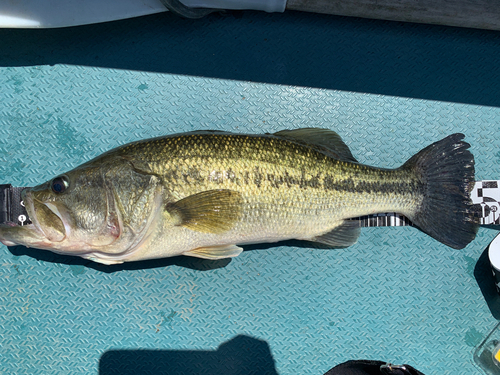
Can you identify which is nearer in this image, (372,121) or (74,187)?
(74,187)

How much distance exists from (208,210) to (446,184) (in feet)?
4.77

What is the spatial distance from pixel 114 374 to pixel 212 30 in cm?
233

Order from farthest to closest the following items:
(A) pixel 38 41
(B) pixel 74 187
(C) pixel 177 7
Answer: (A) pixel 38 41
(C) pixel 177 7
(B) pixel 74 187

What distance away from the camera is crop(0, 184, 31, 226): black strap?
205cm

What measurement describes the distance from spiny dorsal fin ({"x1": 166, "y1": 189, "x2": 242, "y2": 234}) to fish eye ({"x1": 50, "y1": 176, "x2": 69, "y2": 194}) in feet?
1.74

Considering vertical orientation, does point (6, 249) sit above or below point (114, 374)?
above

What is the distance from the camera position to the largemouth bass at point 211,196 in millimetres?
1711

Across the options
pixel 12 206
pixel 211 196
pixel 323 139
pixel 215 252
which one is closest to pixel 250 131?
pixel 323 139

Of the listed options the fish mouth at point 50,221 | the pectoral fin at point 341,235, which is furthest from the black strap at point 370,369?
the fish mouth at point 50,221

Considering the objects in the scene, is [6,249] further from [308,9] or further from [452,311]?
[452,311]

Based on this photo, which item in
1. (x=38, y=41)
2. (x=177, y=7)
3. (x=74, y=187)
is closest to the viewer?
(x=74, y=187)

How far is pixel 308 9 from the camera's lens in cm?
226

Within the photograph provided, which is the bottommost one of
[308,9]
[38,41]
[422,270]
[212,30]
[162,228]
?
[422,270]

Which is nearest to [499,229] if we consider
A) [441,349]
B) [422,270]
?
[422,270]
